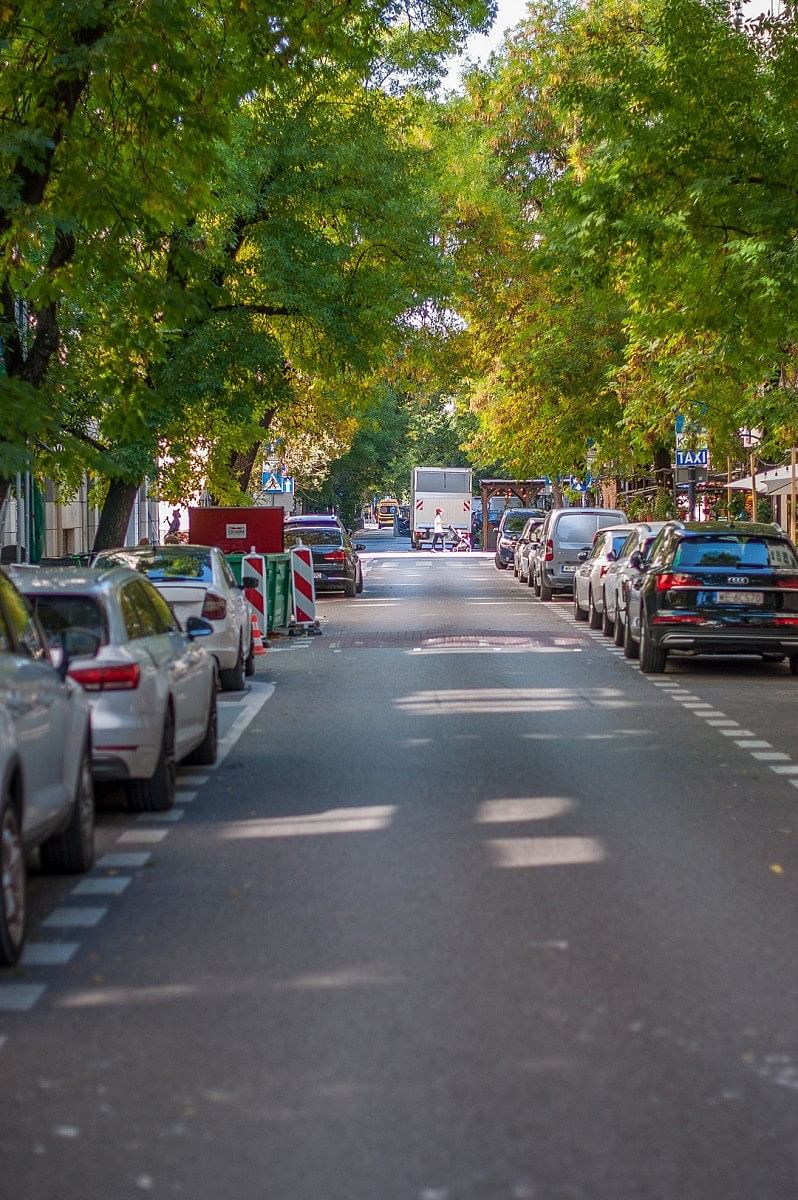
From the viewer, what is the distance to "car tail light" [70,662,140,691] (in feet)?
35.8

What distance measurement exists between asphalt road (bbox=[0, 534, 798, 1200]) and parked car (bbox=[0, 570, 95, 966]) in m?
0.26

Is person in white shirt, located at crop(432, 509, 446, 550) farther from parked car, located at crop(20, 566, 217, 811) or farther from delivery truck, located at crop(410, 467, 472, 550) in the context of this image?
parked car, located at crop(20, 566, 217, 811)

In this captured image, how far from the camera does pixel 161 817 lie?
11391 mm

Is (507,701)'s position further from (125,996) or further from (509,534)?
(509,534)

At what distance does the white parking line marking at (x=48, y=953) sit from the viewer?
24.4 ft

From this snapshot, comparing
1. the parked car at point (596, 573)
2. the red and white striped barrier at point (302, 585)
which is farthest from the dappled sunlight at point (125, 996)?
the red and white striped barrier at point (302, 585)

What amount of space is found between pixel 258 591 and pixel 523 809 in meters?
A: 15.9

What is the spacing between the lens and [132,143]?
17141mm

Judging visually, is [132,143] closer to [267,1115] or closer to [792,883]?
[792,883]

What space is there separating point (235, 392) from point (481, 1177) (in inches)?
1001

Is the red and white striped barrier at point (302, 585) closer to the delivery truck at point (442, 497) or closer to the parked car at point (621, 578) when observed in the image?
the parked car at point (621, 578)

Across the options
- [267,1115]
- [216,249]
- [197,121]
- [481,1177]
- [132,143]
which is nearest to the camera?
[481,1177]

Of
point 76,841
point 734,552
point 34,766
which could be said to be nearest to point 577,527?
point 734,552

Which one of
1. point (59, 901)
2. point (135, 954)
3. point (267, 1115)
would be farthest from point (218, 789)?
point (267, 1115)
